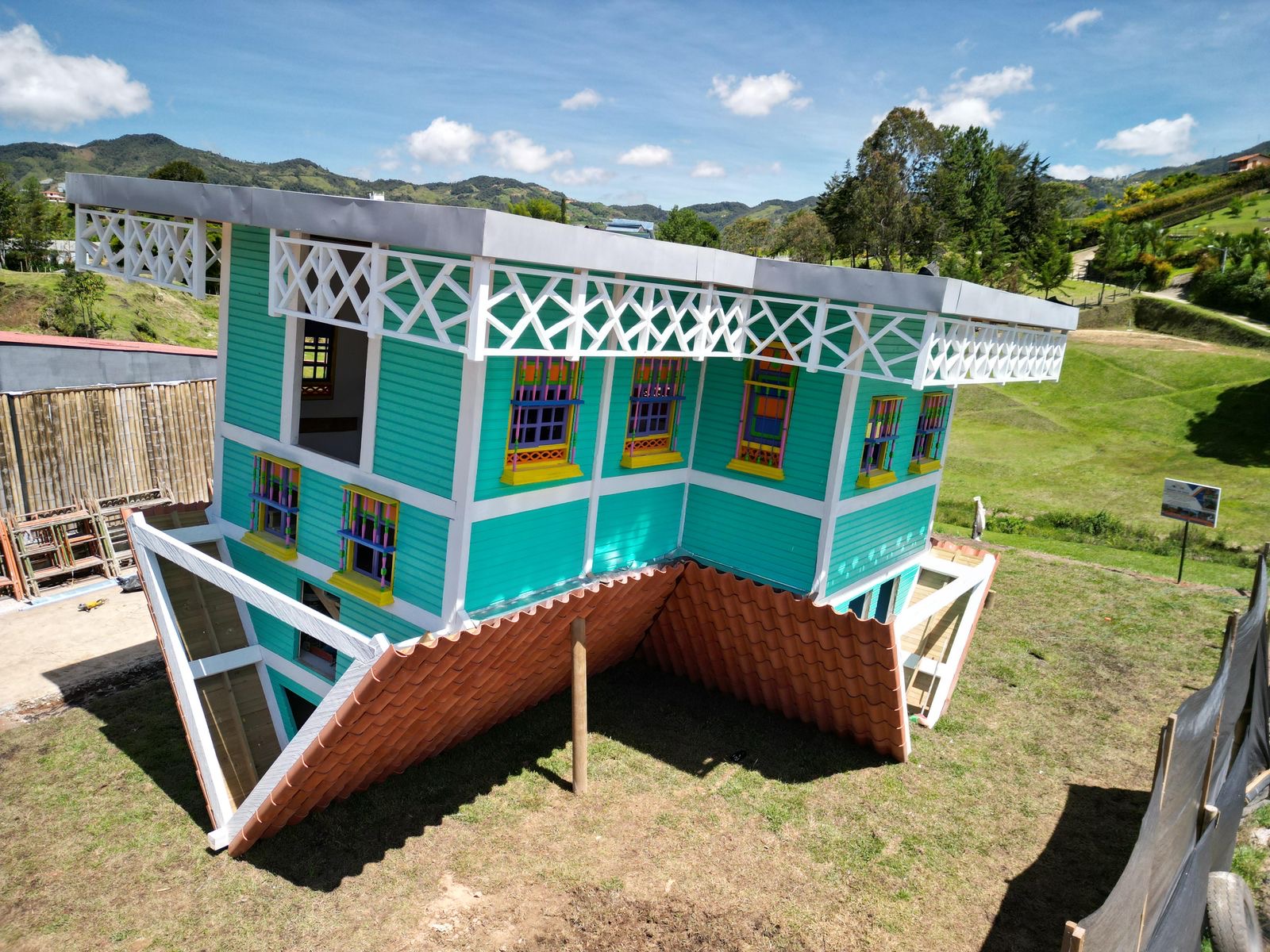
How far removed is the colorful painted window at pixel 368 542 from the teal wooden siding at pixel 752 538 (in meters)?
4.49

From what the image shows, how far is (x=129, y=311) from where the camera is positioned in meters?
35.2

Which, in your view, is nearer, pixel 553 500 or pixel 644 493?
pixel 553 500

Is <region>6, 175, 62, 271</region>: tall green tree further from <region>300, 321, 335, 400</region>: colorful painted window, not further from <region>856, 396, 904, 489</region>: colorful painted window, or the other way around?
<region>856, 396, 904, 489</region>: colorful painted window

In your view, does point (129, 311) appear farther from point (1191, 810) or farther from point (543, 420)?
point (1191, 810)

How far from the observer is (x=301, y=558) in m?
10.0

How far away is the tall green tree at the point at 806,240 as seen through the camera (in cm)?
5800

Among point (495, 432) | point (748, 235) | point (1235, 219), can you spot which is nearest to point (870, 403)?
point (495, 432)

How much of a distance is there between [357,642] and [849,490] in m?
6.83

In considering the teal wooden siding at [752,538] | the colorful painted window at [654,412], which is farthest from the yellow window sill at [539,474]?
the teal wooden siding at [752,538]

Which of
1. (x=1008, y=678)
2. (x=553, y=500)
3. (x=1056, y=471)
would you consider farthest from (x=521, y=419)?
(x=1056, y=471)

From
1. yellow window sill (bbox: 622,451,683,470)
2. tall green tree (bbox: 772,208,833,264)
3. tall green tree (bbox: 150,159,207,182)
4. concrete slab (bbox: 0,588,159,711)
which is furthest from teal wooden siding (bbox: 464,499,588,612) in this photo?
tall green tree (bbox: 150,159,207,182)

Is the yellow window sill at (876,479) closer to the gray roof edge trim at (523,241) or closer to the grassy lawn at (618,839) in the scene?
the gray roof edge trim at (523,241)

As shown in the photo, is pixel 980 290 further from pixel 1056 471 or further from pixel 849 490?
pixel 1056 471

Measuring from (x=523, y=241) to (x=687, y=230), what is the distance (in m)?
63.3
